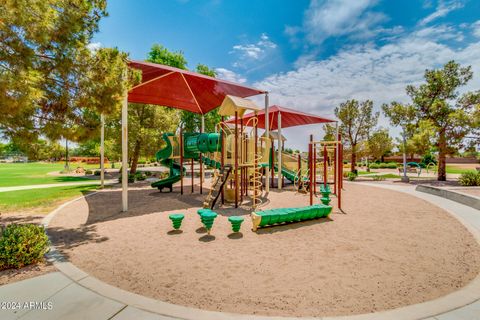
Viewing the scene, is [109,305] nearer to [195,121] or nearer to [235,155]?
[235,155]

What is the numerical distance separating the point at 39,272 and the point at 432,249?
8285 millimetres

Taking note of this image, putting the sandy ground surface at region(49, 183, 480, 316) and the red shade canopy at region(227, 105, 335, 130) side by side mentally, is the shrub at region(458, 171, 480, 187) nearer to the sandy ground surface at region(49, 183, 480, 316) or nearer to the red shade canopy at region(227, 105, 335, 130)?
the red shade canopy at region(227, 105, 335, 130)

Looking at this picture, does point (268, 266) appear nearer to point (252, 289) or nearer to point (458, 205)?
point (252, 289)

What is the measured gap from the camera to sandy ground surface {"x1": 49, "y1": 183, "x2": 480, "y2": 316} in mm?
3562

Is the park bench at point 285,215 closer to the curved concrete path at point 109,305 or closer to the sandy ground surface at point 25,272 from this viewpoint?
the curved concrete path at point 109,305

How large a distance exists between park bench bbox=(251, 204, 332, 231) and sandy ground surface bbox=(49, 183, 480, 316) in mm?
241

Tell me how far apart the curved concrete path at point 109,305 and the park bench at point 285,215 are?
3.80 m

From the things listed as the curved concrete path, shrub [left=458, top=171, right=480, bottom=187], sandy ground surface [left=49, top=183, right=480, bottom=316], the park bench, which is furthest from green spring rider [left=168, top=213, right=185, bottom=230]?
shrub [left=458, top=171, right=480, bottom=187]

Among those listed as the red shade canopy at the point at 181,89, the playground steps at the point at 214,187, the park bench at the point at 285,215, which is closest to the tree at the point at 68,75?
the red shade canopy at the point at 181,89

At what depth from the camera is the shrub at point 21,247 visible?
4.39m

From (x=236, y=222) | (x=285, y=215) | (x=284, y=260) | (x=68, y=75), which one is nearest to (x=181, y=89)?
(x=68, y=75)

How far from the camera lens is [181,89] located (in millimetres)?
14320

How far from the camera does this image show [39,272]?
4332 mm

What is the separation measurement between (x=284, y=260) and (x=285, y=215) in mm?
2405
